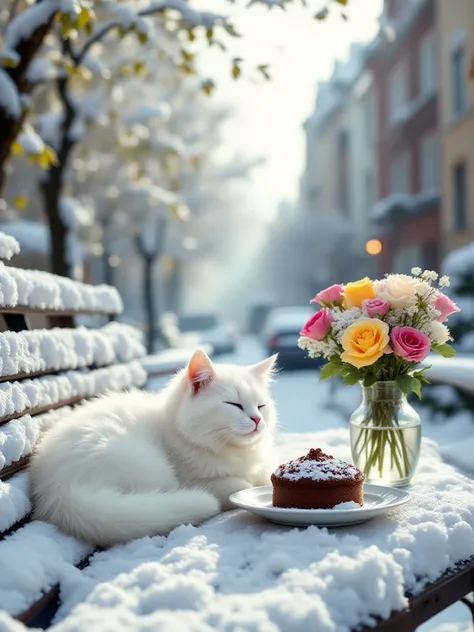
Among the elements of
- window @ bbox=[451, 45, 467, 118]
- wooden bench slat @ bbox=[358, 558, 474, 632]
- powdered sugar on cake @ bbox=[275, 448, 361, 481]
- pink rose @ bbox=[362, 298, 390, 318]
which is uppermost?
window @ bbox=[451, 45, 467, 118]

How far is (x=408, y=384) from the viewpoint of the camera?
3.02 m

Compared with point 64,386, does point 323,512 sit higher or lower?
lower

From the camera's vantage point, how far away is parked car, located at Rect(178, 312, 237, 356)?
22.6 meters

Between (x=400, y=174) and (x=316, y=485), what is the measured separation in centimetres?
2154

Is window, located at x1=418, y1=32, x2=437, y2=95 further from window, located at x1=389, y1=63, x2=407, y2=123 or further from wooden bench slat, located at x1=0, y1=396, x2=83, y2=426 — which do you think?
wooden bench slat, located at x1=0, y1=396, x2=83, y2=426

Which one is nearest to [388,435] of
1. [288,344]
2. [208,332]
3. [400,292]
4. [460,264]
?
[400,292]

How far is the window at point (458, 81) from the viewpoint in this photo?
1767 centimetres

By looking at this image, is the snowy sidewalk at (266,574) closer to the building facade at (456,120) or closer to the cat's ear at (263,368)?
the cat's ear at (263,368)

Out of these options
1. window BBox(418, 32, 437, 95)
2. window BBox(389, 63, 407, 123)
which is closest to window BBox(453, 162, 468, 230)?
window BBox(418, 32, 437, 95)

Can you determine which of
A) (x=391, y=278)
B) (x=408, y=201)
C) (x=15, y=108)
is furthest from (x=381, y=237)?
(x=391, y=278)

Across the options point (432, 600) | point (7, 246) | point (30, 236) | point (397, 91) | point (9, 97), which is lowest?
point (432, 600)

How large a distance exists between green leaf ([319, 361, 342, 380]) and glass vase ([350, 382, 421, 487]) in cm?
14

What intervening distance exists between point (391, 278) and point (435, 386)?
22.4 feet

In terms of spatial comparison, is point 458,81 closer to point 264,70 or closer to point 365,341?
point 264,70
